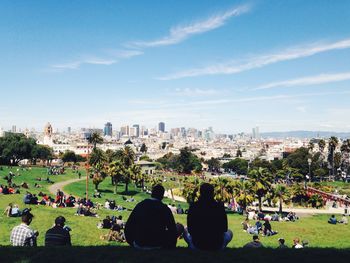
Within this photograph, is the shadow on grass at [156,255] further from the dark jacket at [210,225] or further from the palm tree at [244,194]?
the palm tree at [244,194]

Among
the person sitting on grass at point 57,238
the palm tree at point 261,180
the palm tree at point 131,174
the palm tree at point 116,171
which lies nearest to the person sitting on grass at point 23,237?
the person sitting on grass at point 57,238

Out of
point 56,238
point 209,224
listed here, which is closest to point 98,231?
point 56,238

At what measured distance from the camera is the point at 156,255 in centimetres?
802

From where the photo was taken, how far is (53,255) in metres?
8.05

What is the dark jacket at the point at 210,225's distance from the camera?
8.90 metres

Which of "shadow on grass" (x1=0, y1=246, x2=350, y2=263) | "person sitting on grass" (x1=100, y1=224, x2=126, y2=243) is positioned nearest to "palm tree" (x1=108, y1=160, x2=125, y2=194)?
"person sitting on grass" (x1=100, y1=224, x2=126, y2=243)

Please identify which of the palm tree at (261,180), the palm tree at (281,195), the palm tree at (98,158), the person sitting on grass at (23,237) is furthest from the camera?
the palm tree at (98,158)

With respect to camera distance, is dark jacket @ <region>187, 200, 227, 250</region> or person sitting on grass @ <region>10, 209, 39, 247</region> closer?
dark jacket @ <region>187, 200, 227, 250</region>

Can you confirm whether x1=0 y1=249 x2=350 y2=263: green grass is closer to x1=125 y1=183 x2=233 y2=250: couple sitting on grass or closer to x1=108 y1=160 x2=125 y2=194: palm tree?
x1=125 y1=183 x2=233 y2=250: couple sitting on grass

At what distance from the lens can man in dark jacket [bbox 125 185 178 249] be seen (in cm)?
841

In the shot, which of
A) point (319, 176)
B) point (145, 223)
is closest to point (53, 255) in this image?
point (145, 223)

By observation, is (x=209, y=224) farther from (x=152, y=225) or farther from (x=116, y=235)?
(x=116, y=235)

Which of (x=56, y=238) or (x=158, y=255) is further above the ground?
(x=158, y=255)

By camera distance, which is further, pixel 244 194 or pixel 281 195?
pixel 281 195
